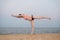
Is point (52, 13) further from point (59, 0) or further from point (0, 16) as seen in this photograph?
point (0, 16)

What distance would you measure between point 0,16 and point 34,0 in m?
1.21

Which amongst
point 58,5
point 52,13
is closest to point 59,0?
point 58,5

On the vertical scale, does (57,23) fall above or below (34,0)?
below

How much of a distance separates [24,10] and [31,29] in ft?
2.13

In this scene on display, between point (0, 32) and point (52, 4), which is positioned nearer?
point (0, 32)

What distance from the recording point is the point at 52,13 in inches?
180

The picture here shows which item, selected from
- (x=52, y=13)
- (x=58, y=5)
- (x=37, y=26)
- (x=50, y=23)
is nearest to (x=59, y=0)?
(x=58, y=5)

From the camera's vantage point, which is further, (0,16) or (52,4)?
(52,4)

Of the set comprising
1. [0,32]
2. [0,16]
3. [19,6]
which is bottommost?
[0,32]

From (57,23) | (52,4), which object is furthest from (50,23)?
(52,4)

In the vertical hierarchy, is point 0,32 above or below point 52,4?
below

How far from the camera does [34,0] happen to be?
4504mm

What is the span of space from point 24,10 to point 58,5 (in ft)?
3.86

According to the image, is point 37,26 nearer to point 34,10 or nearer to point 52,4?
point 34,10
